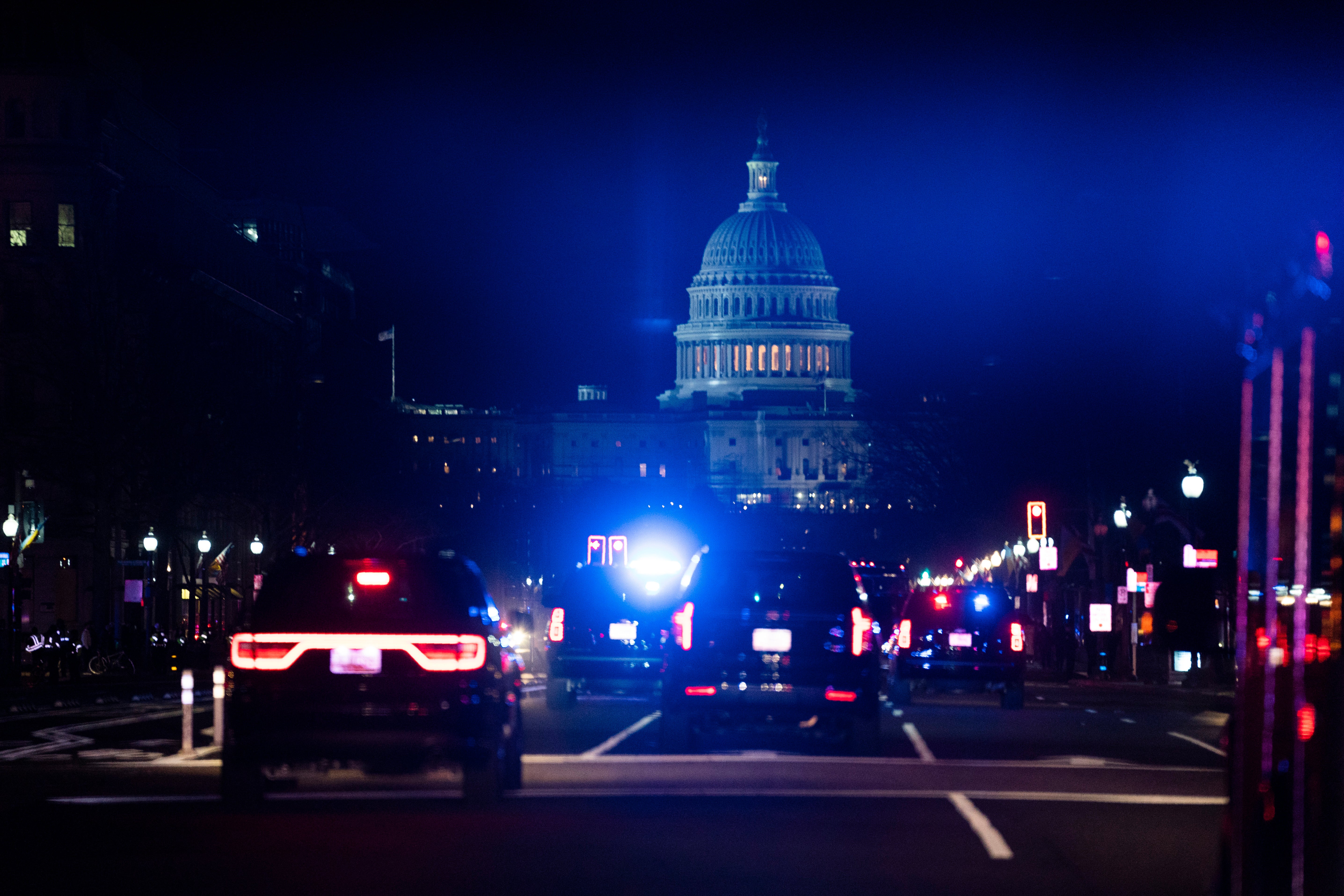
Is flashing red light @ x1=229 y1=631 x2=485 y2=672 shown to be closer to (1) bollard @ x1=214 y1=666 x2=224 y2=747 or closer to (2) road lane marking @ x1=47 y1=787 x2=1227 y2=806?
(2) road lane marking @ x1=47 y1=787 x2=1227 y2=806

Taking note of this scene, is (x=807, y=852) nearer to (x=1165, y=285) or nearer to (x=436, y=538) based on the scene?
(x=1165, y=285)

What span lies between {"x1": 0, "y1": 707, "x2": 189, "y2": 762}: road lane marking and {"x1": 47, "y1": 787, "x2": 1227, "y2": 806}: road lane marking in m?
4.69

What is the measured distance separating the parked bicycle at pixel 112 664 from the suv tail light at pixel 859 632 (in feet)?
105

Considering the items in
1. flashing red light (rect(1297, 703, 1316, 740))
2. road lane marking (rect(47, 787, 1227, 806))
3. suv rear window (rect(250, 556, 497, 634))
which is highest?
suv rear window (rect(250, 556, 497, 634))

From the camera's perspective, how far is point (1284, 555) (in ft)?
24.5

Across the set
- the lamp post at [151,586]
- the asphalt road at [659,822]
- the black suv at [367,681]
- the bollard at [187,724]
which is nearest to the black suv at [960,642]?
the asphalt road at [659,822]

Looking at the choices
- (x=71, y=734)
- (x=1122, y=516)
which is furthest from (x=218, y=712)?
(x=1122, y=516)

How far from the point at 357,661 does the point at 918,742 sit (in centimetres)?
999

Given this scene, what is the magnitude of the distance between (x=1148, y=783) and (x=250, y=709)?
23.0 feet

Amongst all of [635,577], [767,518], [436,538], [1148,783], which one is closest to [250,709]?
[1148,783]

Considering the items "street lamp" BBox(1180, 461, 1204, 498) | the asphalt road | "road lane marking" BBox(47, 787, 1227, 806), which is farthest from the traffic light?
"road lane marking" BBox(47, 787, 1227, 806)

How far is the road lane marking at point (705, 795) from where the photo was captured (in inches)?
672

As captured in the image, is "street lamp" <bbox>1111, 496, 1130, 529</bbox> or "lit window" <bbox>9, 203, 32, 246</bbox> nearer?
"street lamp" <bbox>1111, 496, 1130, 529</bbox>

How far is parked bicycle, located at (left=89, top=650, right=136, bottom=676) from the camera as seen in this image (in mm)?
51531
